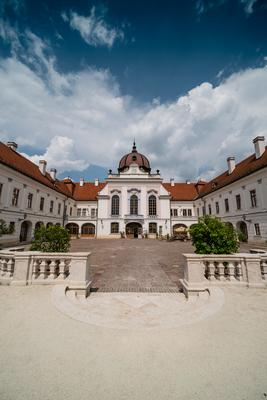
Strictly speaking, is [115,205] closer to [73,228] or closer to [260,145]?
[73,228]

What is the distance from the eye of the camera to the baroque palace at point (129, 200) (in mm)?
17656

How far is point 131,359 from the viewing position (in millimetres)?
2246

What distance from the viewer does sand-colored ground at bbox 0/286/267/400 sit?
1810 millimetres

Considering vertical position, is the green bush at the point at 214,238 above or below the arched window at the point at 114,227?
below

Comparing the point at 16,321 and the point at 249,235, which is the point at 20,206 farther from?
the point at 249,235

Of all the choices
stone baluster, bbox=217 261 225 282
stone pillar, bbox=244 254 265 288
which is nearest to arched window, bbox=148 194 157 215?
stone baluster, bbox=217 261 225 282

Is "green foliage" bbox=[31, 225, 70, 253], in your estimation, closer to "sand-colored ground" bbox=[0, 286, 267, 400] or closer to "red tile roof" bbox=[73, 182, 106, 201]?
"sand-colored ground" bbox=[0, 286, 267, 400]

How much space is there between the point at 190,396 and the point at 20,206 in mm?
21084

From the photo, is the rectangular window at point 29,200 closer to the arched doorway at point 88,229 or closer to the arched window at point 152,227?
the arched doorway at point 88,229

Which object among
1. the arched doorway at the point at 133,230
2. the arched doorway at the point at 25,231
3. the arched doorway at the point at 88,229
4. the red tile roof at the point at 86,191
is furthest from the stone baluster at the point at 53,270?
the red tile roof at the point at 86,191

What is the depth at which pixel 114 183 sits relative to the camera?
105 feet

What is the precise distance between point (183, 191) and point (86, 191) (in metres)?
20.0

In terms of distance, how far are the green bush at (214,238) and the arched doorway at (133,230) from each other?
82.8 ft

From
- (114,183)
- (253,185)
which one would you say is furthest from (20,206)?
(253,185)
